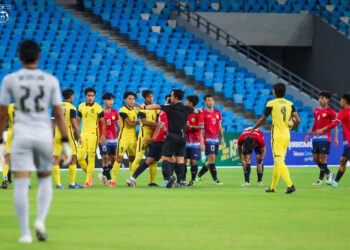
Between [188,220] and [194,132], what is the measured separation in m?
8.15

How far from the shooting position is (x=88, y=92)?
52.9 ft

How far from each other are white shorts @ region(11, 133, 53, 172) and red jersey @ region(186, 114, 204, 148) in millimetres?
10252

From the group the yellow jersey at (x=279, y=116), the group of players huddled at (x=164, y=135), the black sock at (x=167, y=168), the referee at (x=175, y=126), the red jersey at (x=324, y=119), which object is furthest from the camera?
the red jersey at (x=324, y=119)

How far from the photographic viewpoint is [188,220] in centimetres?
929

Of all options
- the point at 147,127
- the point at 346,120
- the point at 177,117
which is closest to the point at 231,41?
the point at 346,120

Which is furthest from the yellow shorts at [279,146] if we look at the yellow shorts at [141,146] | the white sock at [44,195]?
the white sock at [44,195]

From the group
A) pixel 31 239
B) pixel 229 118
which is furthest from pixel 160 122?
pixel 229 118

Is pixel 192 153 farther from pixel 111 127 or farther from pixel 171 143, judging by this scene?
pixel 111 127

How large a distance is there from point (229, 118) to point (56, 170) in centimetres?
1611

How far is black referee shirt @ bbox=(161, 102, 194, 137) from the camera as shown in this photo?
15383mm

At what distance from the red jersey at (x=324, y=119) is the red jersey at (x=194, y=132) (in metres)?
3.11

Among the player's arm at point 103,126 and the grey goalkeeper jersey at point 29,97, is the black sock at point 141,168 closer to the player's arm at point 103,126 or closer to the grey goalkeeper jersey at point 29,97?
the player's arm at point 103,126

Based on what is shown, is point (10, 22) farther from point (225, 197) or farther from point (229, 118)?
point (225, 197)

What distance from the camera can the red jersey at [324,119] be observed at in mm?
17719
